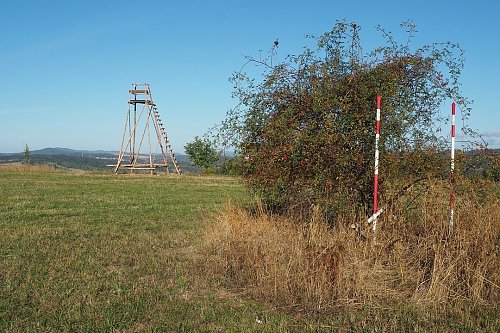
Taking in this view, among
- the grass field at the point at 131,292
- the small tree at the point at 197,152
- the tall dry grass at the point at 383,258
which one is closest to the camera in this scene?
the grass field at the point at 131,292

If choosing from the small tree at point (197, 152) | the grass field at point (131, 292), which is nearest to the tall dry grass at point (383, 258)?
the grass field at point (131, 292)

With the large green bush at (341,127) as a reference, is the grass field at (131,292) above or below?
below

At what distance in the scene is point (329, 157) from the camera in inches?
317

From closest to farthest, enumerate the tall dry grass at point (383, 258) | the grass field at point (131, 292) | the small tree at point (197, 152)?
1. the grass field at point (131, 292)
2. the tall dry grass at point (383, 258)
3. the small tree at point (197, 152)

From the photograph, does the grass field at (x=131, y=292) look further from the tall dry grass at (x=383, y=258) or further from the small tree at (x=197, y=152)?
the small tree at (x=197, y=152)

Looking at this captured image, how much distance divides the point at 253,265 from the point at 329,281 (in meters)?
1.35

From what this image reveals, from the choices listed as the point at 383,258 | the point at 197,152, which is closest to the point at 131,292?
the point at 383,258

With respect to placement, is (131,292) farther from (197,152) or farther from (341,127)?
(197,152)

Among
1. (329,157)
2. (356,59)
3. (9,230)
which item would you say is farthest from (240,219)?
(9,230)

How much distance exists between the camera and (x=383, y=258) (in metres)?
7.09

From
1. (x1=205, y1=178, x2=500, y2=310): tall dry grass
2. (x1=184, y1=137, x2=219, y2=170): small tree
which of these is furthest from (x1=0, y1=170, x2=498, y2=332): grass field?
(x1=184, y1=137, x2=219, y2=170): small tree

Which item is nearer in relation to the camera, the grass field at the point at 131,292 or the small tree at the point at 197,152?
the grass field at the point at 131,292

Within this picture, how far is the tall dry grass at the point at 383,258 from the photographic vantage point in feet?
20.9

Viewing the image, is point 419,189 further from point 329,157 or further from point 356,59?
point 356,59
